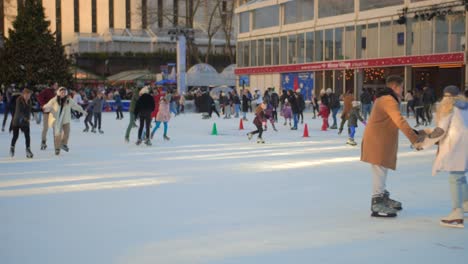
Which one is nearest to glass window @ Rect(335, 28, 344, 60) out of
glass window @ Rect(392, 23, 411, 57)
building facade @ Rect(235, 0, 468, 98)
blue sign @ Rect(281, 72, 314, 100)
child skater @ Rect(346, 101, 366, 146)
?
building facade @ Rect(235, 0, 468, 98)

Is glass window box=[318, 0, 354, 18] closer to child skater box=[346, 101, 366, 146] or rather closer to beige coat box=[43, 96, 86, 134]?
child skater box=[346, 101, 366, 146]

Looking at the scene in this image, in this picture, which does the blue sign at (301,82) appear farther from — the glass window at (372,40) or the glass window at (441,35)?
the glass window at (441,35)

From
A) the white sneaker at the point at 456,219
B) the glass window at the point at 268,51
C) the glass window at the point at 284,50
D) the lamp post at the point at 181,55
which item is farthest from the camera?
the glass window at the point at 268,51

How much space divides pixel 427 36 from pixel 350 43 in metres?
7.04

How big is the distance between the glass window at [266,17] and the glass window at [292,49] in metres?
2.68

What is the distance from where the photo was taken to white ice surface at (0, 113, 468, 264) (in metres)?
5.14

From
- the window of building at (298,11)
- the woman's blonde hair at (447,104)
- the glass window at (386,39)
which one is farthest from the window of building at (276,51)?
the woman's blonde hair at (447,104)

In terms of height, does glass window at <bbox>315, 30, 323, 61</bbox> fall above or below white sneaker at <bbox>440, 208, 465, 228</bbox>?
above

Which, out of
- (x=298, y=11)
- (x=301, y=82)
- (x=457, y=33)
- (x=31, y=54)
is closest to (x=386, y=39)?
(x=457, y=33)

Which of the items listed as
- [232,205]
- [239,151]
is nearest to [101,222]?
[232,205]

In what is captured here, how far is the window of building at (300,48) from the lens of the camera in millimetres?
48438

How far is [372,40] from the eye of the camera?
137ft

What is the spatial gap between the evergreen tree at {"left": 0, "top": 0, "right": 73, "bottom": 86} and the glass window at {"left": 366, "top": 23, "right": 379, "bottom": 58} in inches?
750

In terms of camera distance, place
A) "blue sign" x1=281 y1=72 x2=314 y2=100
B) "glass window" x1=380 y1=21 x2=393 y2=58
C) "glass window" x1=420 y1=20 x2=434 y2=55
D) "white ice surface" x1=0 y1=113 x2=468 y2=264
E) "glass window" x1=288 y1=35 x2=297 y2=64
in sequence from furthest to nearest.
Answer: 1. "glass window" x1=288 y1=35 x2=297 y2=64
2. "blue sign" x1=281 y1=72 x2=314 y2=100
3. "glass window" x1=380 y1=21 x2=393 y2=58
4. "glass window" x1=420 y1=20 x2=434 y2=55
5. "white ice surface" x1=0 y1=113 x2=468 y2=264
